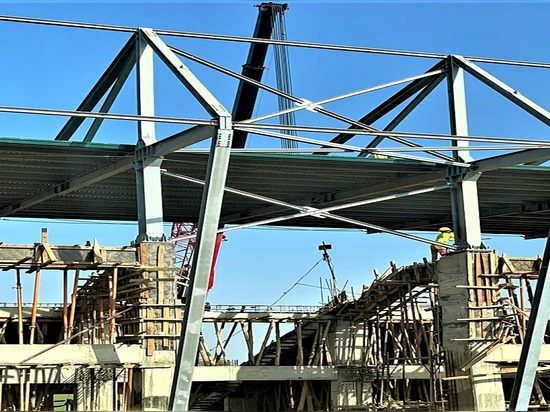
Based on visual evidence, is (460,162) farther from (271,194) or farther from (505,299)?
(271,194)

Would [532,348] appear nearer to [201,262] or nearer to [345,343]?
[201,262]

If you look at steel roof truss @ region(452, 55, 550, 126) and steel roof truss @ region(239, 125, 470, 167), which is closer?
steel roof truss @ region(239, 125, 470, 167)

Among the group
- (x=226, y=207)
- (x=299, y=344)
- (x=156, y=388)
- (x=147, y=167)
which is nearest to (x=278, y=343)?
(x=299, y=344)

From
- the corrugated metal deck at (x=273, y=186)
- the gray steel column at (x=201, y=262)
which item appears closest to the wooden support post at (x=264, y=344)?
the corrugated metal deck at (x=273, y=186)

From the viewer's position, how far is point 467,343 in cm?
3388

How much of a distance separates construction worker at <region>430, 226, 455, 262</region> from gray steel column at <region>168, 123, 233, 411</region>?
14642 millimetres

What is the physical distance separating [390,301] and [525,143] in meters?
16.6

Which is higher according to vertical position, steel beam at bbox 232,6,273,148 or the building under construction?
steel beam at bbox 232,6,273,148

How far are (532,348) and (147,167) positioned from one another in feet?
44.3

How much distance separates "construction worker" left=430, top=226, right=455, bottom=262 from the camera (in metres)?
37.7

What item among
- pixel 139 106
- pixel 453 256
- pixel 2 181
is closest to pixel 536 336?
pixel 453 256

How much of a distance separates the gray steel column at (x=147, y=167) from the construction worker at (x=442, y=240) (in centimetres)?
1120

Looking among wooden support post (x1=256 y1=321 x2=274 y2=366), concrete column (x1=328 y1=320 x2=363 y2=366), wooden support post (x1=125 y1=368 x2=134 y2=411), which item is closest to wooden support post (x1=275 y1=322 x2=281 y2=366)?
wooden support post (x1=256 y1=321 x2=274 y2=366)

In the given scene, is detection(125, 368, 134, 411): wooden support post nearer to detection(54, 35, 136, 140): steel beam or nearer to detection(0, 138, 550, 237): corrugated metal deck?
detection(0, 138, 550, 237): corrugated metal deck
